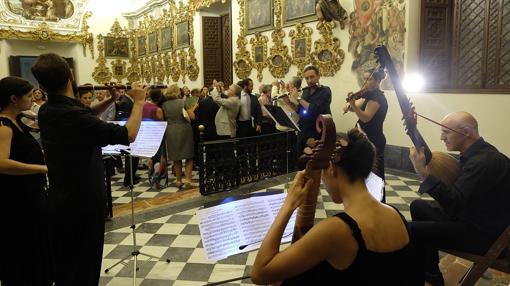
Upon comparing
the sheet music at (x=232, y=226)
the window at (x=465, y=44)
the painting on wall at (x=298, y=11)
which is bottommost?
the sheet music at (x=232, y=226)

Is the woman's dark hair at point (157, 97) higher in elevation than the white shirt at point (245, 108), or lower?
higher

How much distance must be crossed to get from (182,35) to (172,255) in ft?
40.9

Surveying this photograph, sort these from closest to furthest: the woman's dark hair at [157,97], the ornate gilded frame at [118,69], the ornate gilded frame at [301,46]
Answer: the woman's dark hair at [157,97] < the ornate gilded frame at [301,46] < the ornate gilded frame at [118,69]

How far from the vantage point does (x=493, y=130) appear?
6312 mm

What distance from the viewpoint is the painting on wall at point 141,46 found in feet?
61.6

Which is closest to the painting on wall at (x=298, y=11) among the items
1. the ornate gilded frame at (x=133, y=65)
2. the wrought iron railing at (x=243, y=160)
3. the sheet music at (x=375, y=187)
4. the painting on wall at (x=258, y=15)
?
the painting on wall at (x=258, y=15)

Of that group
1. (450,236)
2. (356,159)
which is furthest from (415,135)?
(356,159)

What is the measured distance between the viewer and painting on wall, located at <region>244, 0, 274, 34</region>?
10867 millimetres

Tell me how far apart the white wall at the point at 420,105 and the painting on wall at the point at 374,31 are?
0.15 m

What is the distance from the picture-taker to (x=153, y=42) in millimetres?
17750

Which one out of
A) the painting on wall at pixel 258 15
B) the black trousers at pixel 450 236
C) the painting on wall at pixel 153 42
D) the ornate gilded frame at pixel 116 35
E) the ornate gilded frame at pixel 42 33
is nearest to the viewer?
the black trousers at pixel 450 236

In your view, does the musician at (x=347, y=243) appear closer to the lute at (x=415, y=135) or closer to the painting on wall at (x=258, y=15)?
the lute at (x=415, y=135)

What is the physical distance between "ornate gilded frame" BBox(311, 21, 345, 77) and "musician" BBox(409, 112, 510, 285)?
6227 millimetres

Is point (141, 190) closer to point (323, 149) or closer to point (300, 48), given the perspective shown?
point (300, 48)
